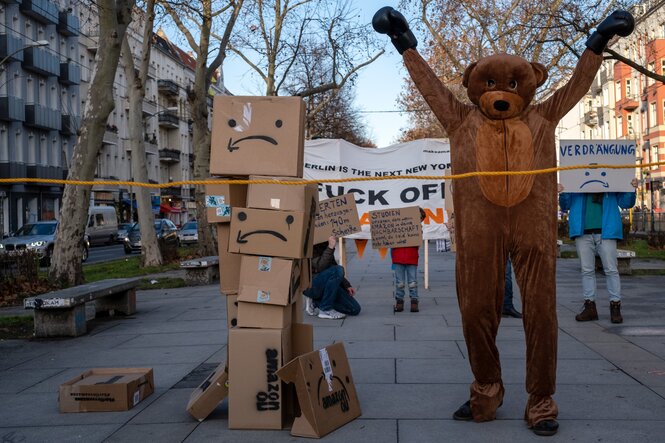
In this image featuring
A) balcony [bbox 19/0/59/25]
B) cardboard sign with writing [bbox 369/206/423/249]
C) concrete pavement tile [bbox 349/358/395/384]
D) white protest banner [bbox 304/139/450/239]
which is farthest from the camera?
balcony [bbox 19/0/59/25]

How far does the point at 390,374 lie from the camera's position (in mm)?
6516

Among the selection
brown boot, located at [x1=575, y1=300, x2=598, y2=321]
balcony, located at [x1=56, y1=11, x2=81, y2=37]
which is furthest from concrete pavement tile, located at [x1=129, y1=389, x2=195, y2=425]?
balcony, located at [x1=56, y1=11, x2=81, y2=37]

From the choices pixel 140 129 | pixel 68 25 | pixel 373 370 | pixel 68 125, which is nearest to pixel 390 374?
pixel 373 370

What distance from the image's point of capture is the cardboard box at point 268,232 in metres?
5.12

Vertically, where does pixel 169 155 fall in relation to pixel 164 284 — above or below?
above

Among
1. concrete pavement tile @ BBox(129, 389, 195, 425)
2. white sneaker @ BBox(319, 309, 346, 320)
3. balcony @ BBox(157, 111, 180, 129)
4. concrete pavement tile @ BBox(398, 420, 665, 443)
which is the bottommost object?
concrete pavement tile @ BBox(129, 389, 195, 425)

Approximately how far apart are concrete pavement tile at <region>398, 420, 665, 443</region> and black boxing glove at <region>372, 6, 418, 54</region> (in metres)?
2.41

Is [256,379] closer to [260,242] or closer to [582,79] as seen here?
[260,242]

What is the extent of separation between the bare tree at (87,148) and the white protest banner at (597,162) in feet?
29.7

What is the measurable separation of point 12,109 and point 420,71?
46242 mm

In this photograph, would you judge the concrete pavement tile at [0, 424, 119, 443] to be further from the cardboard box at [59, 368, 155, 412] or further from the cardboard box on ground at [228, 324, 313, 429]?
the cardboard box on ground at [228, 324, 313, 429]

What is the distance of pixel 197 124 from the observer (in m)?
24.1

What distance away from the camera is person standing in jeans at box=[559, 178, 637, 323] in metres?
8.93

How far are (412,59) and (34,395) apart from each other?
12.3 ft
